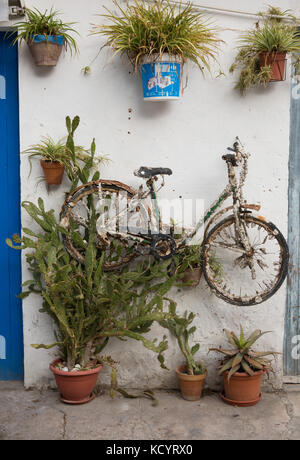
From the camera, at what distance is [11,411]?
4.38 m

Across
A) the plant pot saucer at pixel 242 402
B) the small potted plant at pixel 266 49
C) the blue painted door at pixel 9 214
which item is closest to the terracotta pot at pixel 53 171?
the blue painted door at pixel 9 214

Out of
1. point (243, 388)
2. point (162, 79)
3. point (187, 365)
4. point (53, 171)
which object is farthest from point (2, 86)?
point (243, 388)

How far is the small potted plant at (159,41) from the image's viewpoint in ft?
13.9

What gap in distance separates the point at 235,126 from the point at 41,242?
1.90m

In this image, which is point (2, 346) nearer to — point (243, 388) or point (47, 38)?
point (243, 388)

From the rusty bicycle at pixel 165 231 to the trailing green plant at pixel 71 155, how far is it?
5.7 inches

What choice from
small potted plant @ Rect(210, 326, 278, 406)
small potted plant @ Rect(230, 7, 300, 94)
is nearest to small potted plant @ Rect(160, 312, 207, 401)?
small potted plant @ Rect(210, 326, 278, 406)

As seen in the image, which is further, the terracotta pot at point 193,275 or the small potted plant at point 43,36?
the terracotta pot at point 193,275

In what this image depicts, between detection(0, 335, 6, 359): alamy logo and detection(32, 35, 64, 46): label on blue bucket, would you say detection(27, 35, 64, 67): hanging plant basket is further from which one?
detection(0, 335, 6, 359): alamy logo

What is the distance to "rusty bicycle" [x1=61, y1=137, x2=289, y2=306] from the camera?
443cm

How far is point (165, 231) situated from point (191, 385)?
4.28 feet

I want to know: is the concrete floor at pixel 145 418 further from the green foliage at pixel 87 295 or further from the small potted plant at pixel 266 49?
the small potted plant at pixel 266 49

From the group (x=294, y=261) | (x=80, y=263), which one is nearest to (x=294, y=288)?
(x=294, y=261)

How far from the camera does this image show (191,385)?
457 centimetres
